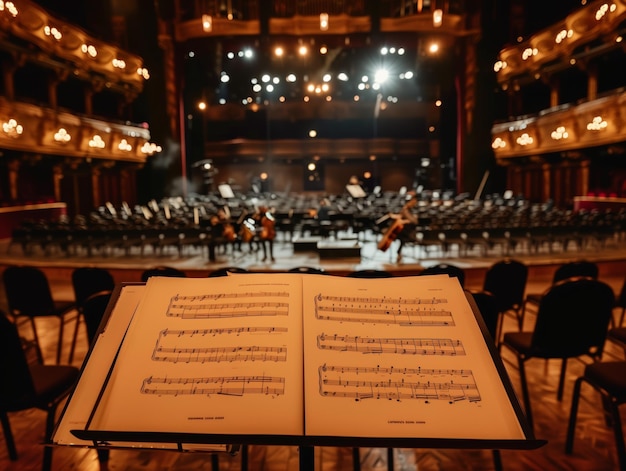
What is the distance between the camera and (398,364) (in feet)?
4.46

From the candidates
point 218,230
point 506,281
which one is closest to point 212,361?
point 506,281

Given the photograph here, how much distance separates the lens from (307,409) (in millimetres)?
1237

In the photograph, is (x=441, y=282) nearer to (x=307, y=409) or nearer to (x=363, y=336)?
(x=363, y=336)

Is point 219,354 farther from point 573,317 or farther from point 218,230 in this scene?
point 218,230

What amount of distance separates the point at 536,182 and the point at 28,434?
21443 millimetres

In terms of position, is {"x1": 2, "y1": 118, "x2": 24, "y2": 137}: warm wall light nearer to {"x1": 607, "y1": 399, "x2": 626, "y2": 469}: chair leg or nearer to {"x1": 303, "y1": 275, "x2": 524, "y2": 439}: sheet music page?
{"x1": 303, "y1": 275, "x2": 524, "y2": 439}: sheet music page

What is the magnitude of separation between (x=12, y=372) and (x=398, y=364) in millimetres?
2052

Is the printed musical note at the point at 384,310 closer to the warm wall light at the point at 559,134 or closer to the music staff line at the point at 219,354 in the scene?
the music staff line at the point at 219,354

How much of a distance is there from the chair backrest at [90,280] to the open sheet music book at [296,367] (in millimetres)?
3015

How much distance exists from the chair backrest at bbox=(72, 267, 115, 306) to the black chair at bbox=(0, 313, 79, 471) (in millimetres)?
1644

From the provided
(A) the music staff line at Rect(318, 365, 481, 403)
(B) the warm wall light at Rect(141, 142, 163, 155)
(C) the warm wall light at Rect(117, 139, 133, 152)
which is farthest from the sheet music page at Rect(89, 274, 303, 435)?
(B) the warm wall light at Rect(141, 142, 163, 155)

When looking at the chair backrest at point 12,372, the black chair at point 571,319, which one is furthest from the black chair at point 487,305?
the chair backrest at point 12,372

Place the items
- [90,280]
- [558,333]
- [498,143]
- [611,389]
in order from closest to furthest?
[611,389]
[558,333]
[90,280]
[498,143]

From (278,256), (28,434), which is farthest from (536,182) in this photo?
(28,434)
